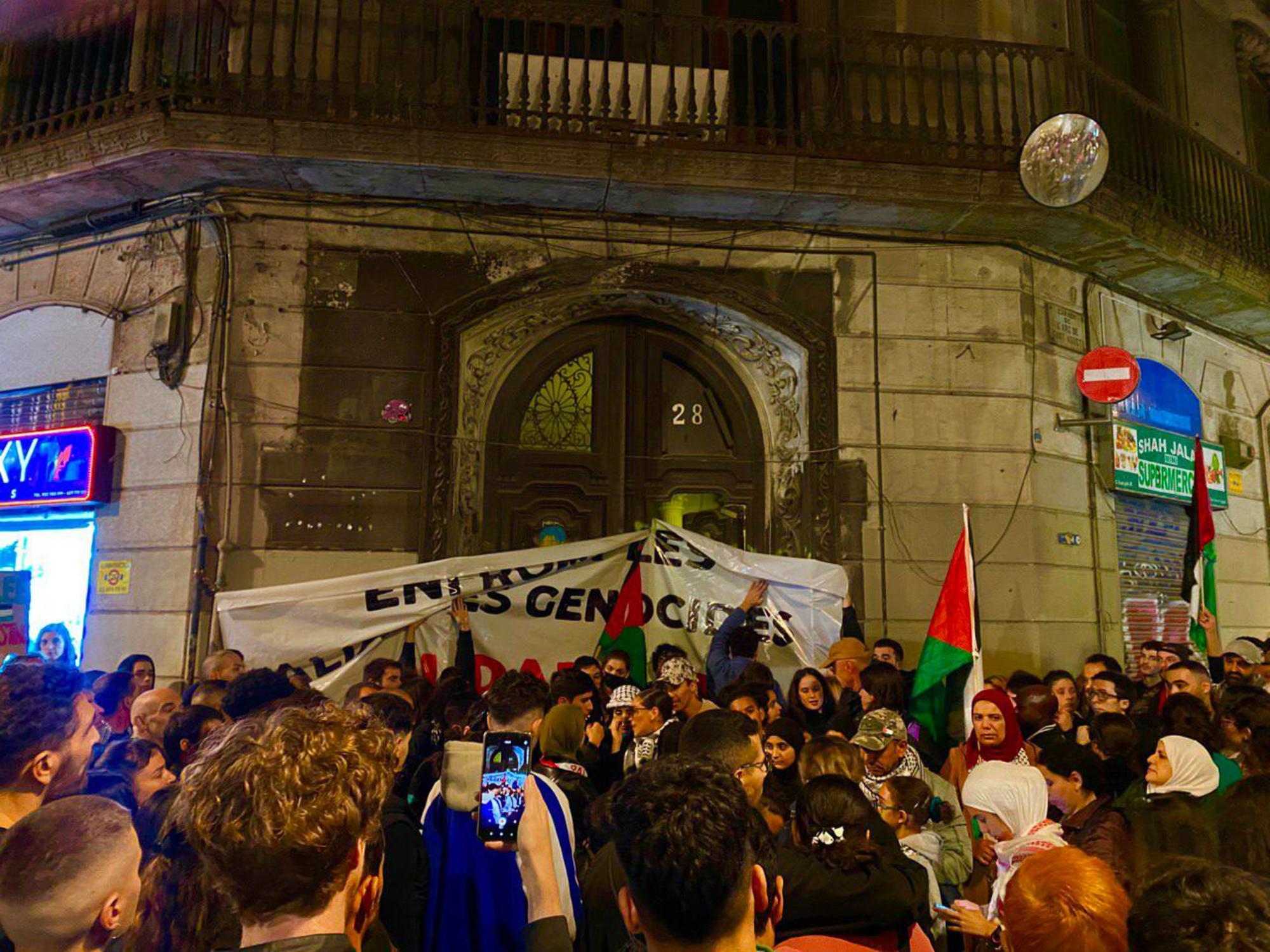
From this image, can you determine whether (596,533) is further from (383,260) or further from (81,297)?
(81,297)

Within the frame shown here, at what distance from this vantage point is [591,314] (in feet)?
→ 32.9

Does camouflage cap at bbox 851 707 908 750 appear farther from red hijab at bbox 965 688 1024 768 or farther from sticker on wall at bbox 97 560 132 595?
sticker on wall at bbox 97 560 132 595

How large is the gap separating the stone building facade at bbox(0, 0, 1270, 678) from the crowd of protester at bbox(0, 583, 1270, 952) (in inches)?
115

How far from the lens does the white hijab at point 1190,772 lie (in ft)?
13.3

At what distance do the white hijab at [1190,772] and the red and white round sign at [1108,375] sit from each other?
6.62m

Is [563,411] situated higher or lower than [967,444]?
higher

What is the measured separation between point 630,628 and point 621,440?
2.34 meters

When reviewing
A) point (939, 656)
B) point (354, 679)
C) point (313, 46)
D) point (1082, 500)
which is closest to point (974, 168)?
point (1082, 500)

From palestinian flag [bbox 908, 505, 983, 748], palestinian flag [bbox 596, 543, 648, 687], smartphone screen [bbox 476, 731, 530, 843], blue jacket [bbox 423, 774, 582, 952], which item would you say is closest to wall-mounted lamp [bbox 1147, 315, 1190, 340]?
palestinian flag [bbox 908, 505, 983, 748]

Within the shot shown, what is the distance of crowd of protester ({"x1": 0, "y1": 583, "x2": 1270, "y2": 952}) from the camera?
1827mm

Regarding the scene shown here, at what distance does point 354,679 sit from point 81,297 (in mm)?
4921

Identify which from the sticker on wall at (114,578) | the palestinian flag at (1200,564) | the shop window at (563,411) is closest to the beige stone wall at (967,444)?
the palestinian flag at (1200,564)

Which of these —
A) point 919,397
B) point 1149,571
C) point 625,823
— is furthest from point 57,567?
point 1149,571

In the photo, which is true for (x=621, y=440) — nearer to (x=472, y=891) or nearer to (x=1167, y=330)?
(x=1167, y=330)
